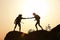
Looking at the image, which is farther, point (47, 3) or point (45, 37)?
point (47, 3)

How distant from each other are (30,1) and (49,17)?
306 millimetres

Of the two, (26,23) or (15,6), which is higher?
(15,6)

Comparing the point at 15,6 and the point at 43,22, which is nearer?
the point at 43,22

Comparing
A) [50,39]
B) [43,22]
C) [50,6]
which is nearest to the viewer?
[50,39]

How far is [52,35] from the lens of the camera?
0.67m

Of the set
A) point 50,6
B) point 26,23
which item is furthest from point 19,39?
point 50,6

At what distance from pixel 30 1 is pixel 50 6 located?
0.24 meters

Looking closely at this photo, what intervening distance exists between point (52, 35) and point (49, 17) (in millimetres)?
807

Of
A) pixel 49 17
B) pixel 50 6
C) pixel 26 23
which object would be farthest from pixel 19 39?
pixel 50 6

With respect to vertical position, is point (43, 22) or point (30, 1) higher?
point (30, 1)

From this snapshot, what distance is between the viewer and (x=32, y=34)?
2.21 ft

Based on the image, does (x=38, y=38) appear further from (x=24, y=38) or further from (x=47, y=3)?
(x=47, y=3)

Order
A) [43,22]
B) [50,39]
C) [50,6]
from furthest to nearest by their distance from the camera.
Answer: [50,6] < [43,22] < [50,39]

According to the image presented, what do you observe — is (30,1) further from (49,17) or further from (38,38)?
(38,38)
